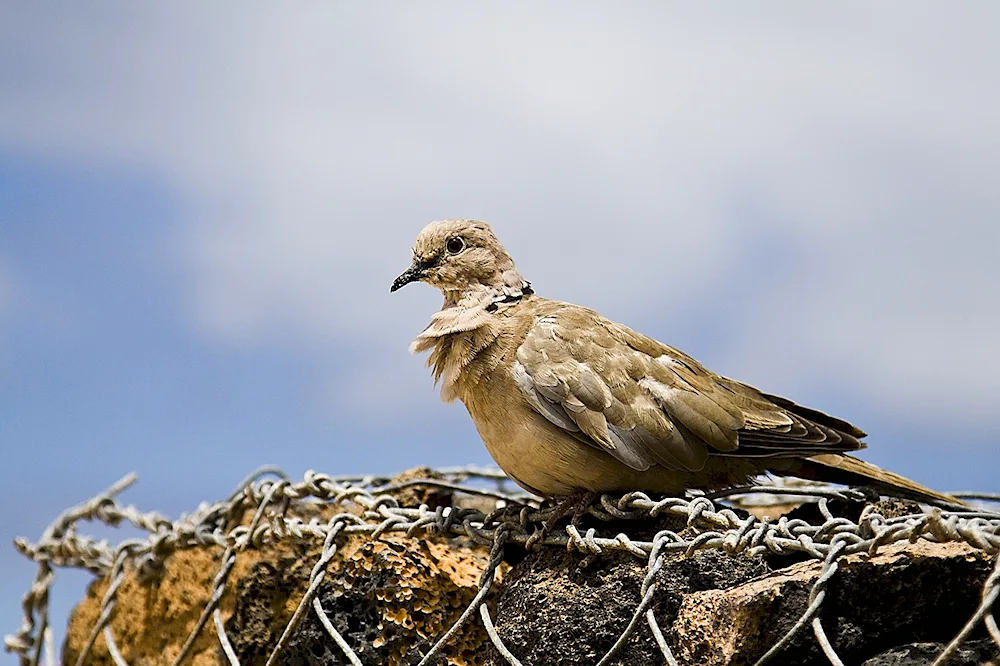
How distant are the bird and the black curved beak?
22cm

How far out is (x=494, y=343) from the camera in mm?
2783

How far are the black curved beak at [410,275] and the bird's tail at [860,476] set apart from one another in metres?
1.12

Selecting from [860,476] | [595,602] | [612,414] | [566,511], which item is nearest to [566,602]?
[595,602]

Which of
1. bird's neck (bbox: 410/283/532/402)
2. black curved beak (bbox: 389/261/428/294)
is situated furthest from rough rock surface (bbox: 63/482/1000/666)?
black curved beak (bbox: 389/261/428/294)

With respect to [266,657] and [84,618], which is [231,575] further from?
[84,618]

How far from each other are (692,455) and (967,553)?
80 centimetres

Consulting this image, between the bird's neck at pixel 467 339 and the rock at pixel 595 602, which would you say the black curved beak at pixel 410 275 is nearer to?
the bird's neck at pixel 467 339

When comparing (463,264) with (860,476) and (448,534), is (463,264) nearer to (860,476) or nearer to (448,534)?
(448,534)

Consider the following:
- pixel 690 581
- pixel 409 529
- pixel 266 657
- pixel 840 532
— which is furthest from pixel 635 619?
pixel 266 657

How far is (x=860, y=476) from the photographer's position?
2773 mm

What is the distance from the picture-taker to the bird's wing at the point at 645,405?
262 cm

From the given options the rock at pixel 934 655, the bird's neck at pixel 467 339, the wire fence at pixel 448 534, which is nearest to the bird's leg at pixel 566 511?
the wire fence at pixel 448 534

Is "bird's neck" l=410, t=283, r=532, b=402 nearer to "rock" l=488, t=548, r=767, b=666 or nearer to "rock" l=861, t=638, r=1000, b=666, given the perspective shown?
"rock" l=488, t=548, r=767, b=666

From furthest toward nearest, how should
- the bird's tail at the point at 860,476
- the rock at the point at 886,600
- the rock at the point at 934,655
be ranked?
the bird's tail at the point at 860,476
the rock at the point at 886,600
the rock at the point at 934,655
